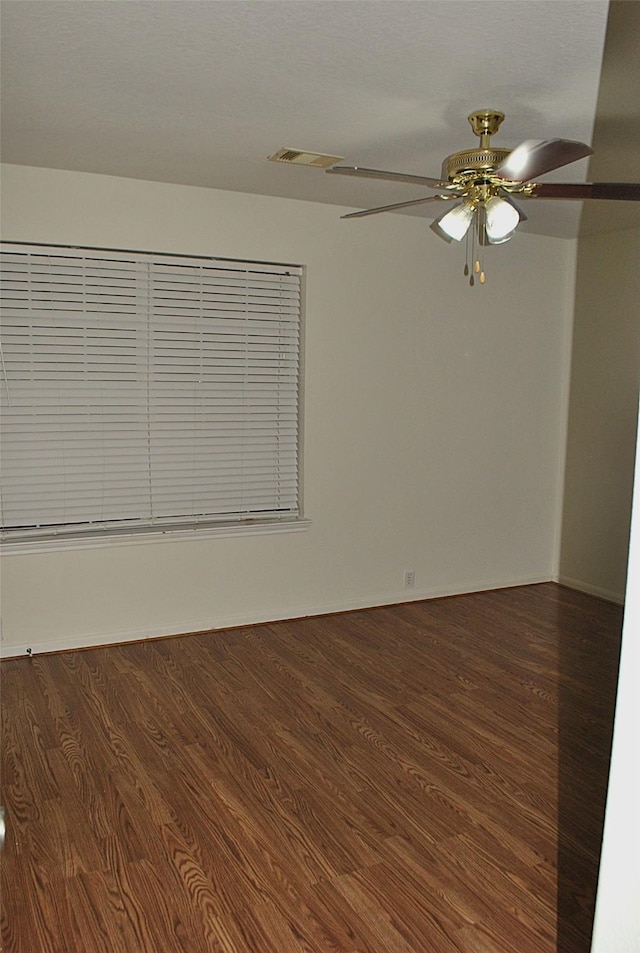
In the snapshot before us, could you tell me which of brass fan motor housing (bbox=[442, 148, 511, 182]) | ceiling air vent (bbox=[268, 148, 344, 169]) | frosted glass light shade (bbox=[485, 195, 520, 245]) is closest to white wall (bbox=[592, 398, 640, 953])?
brass fan motor housing (bbox=[442, 148, 511, 182])

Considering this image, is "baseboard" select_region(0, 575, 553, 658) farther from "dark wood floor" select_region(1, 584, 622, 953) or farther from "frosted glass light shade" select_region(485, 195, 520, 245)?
"frosted glass light shade" select_region(485, 195, 520, 245)

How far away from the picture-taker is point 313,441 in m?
4.70

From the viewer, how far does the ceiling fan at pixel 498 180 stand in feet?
7.55

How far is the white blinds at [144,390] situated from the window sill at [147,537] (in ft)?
0.26

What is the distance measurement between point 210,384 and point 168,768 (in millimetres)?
2252

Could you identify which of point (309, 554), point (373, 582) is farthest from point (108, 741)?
point (373, 582)

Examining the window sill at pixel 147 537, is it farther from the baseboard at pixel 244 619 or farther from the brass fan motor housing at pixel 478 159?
the brass fan motor housing at pixel 478 159

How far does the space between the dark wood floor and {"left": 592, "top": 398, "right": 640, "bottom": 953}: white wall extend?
1.38m

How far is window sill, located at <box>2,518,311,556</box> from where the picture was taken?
13.0ft

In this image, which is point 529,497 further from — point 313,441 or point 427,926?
point 427,926

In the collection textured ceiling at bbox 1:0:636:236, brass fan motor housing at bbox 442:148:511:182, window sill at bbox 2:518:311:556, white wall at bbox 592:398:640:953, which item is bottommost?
window sill at bbox 2:518:311:556

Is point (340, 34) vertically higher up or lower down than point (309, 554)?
higher up

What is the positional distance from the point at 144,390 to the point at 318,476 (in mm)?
1191

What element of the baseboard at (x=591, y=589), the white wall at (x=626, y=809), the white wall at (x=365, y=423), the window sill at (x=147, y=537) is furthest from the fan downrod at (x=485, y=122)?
the baseboard at (x=591, y=589)
